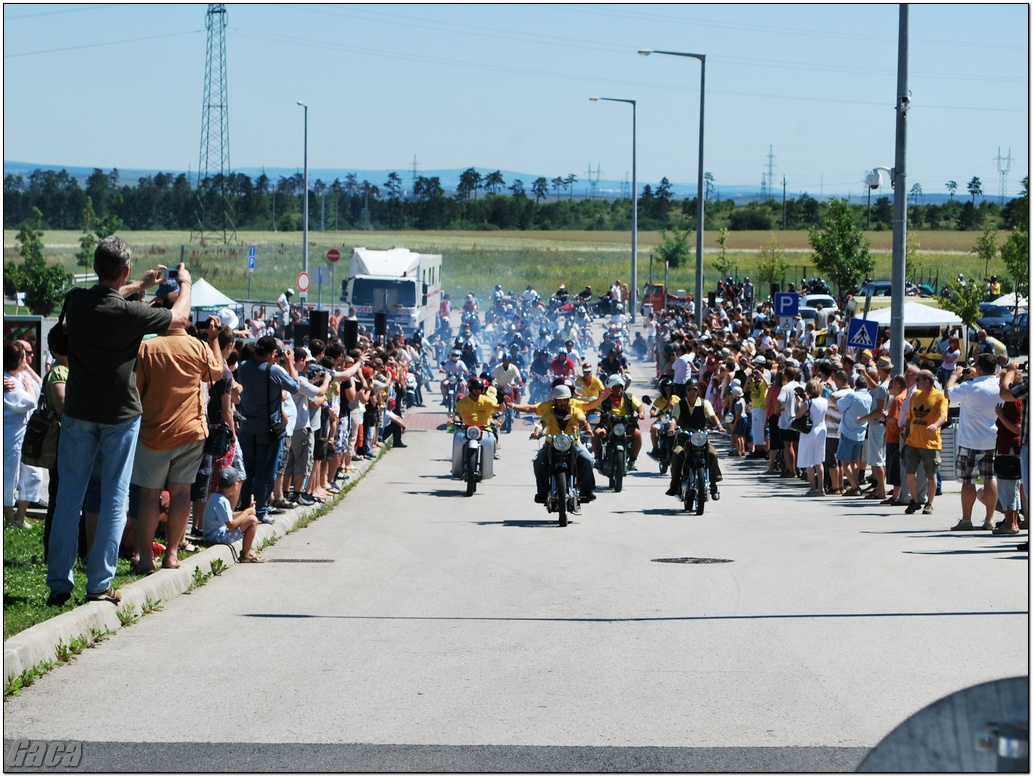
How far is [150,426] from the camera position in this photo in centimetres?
1012

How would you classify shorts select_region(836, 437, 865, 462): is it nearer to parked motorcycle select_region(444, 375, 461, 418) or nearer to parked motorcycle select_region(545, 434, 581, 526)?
parked motorcycle select_region(545, 434, 581, 526)

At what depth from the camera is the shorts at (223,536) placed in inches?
477

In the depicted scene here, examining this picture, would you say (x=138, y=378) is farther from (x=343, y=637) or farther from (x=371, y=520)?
(x=371, y=520)

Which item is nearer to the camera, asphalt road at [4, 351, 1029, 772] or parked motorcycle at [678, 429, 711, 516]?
asphalt road at [4, 351, 1029, 772]

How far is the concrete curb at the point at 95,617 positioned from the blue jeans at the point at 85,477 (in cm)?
38

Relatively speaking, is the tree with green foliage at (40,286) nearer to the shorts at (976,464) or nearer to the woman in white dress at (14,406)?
the woman in white dress at (14,406)

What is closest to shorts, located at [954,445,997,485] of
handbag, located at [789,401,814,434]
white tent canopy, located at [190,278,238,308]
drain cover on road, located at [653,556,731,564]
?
drain cover on road, located at [653,556,731,564]

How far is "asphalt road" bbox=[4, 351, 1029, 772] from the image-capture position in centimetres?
623

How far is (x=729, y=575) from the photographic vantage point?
12.0 m

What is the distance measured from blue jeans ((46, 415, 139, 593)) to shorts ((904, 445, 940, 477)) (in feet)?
34.8

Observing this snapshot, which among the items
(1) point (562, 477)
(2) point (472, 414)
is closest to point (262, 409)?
(1) point (562, 477)

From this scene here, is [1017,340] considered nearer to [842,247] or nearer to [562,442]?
[562,442]

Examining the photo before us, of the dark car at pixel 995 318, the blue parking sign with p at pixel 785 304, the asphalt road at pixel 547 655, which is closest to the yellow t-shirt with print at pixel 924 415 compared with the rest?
the asphalt road at pixel 547 655

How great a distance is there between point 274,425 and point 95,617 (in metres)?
5.14
